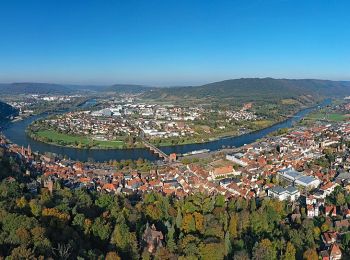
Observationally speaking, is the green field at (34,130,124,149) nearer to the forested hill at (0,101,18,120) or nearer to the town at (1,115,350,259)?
the town at (1,115,350,259)

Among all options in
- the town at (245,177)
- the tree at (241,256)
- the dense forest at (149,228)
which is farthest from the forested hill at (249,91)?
the tree at (241,256)

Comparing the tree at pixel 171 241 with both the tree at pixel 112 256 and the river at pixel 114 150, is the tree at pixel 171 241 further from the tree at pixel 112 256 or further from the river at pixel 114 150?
the river at pixel 114 150

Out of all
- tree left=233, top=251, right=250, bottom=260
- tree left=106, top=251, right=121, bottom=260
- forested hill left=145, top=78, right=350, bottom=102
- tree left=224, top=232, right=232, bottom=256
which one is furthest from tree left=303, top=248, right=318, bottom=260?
forested hill left=145, top=78, right=350, bottom=102

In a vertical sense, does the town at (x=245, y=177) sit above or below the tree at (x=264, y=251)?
below

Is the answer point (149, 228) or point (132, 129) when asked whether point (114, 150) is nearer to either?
point (132, 129)

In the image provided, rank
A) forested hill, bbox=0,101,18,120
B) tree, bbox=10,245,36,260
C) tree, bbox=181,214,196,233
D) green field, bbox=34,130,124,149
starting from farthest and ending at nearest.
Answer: forested hill, bbox=0,101,18,120 < green field, bbox=34,130,124,149 < tree, bbox=181,214,196,233 < tree, bbox=10,245,36,260

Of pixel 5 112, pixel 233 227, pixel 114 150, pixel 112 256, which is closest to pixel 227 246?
pixel 233 227

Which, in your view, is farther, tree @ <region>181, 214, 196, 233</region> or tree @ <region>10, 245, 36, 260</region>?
tree @ <region>181, 214, 196, 233</region>
